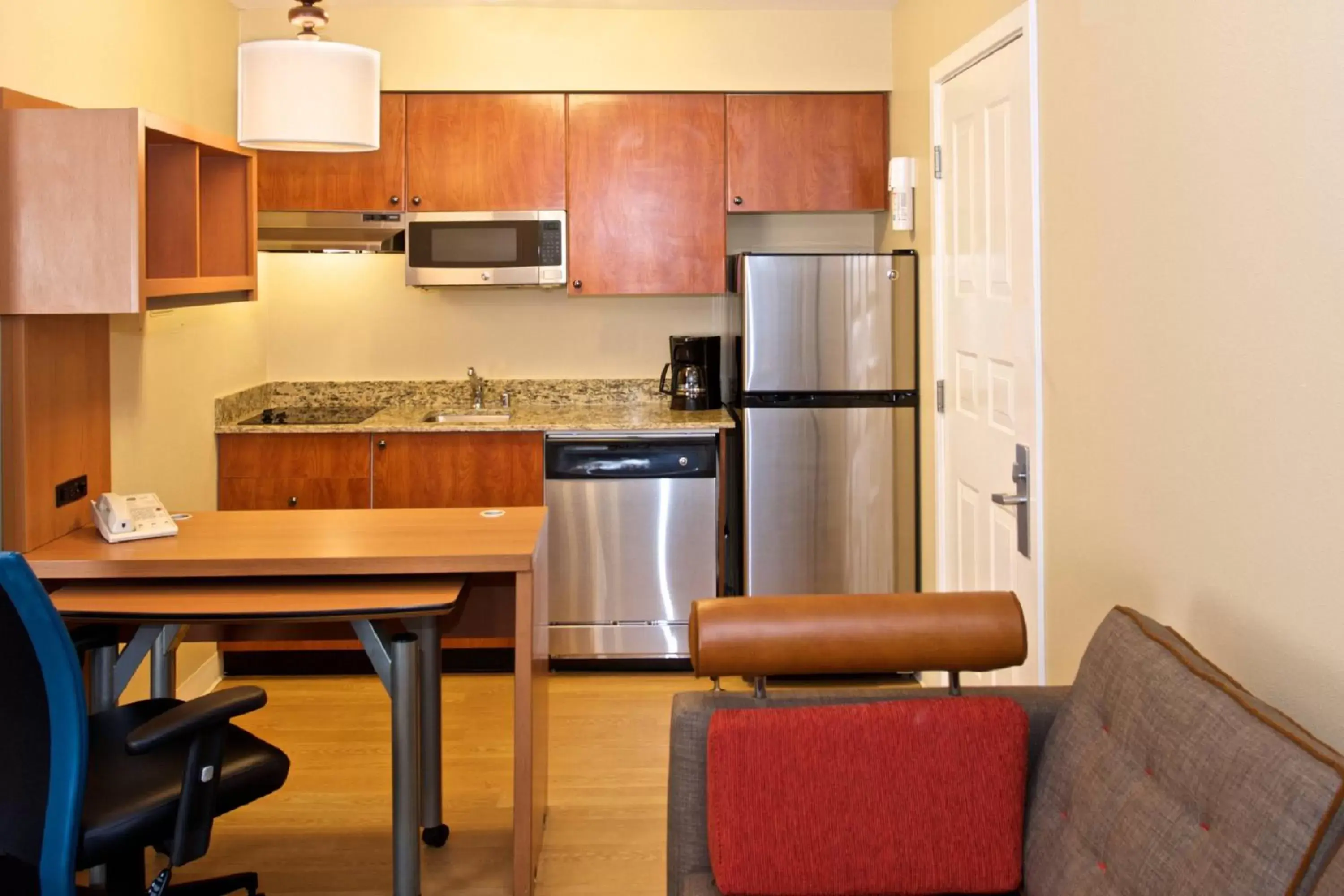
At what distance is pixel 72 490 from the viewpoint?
3.30m

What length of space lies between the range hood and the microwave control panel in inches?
21.2

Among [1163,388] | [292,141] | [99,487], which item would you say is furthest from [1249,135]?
[99,487]

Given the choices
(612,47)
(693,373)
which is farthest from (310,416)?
(612,47)

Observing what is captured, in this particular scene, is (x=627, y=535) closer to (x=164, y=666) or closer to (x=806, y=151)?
(x=806, y=151)

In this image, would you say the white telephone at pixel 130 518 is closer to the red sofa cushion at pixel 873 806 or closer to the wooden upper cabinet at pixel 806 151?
the red sofa cushion at pixel 873 806

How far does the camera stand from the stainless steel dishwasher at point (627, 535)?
4883 mm

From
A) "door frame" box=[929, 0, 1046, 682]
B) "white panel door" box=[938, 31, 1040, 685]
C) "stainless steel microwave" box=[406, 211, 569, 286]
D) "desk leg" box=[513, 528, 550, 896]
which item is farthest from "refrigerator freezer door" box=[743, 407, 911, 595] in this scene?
"desk leg" box=[513, 528, 550, 896]

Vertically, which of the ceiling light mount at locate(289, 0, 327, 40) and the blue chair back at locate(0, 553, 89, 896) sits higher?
the ceiling light mount at locate(289, 0, 327, 40)

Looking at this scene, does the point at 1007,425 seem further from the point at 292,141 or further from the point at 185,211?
the point at 185,211

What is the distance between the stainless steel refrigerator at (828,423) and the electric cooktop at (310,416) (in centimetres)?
155

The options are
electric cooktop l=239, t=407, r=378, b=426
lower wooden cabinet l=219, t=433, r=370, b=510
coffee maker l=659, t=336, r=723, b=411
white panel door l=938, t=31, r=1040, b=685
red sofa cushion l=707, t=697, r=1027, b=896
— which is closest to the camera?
red sofa cushion l=707, t=697, r=1027, b=896

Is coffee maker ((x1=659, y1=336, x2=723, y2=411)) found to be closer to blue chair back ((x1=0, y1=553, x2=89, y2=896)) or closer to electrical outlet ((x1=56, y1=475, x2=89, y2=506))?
electrical outlet ((x1=56, y1=475, x2=89, y2=506))

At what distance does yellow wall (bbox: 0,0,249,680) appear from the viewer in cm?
346

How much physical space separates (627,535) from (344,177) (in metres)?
1.77
